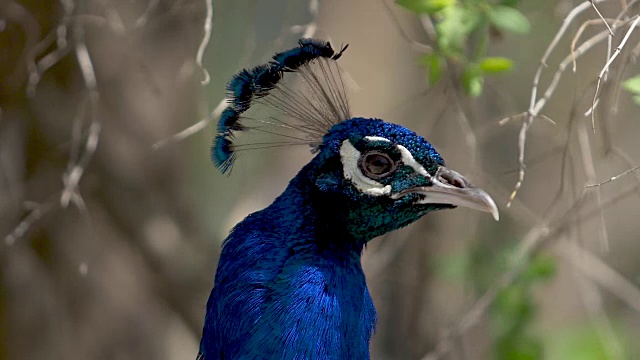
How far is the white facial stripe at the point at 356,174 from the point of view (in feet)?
4.35

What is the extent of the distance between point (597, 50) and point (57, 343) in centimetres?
203

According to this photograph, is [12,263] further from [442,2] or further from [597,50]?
[597,50]

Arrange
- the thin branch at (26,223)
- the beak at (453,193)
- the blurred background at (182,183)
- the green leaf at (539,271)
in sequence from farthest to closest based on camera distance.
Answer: the blurred background at (182,183) → the green leaf at (539,271) → the thin branch at (26,223) → the beak at (453,193)

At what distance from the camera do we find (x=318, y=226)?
4.57 ft

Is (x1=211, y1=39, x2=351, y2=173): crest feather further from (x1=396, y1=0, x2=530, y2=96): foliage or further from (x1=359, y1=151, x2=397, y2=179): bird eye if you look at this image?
(x1=396, y1=0, x2=530, y2=96): foliage

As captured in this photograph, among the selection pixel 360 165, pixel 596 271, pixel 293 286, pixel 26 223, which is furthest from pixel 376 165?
pixel 596 271

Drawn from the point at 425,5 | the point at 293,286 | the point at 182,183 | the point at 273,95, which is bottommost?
the point at 293,286

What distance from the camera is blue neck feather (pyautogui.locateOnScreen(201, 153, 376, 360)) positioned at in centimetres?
134

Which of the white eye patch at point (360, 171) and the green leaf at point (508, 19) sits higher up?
the green leaf at point (508, 19)

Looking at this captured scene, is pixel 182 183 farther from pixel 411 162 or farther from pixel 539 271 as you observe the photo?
pixel 411 162

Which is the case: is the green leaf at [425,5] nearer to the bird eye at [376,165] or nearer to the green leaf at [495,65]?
the green leaf at [495,65]

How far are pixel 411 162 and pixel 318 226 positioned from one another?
0.63ft

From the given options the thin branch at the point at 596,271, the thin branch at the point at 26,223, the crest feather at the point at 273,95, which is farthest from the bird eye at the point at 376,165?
the thin branch at the point at 596,271

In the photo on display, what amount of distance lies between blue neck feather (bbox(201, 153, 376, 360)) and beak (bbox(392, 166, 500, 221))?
0.15 metres
